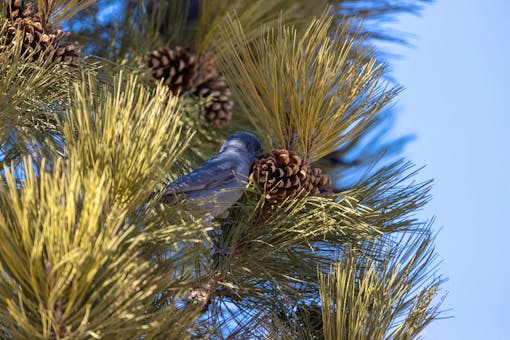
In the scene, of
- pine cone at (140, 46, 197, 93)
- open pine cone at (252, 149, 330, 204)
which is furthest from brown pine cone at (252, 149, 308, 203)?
pine cone at (140, 46, 197, 93)

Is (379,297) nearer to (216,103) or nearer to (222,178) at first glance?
(222,178)

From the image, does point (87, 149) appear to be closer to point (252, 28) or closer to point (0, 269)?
point (0, 269)

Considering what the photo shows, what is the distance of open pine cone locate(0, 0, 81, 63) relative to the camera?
1.29 m

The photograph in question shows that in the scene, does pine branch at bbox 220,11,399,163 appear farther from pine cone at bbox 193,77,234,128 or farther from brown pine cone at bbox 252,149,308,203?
pine cone at bbox 193,77,234,128

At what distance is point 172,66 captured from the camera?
1865mm

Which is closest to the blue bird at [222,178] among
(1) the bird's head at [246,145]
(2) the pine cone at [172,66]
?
(1) the bird's head at [246,145]

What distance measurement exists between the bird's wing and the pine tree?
5 centimetres

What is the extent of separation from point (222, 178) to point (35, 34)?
38 centimetres

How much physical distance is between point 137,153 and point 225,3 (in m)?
0.96

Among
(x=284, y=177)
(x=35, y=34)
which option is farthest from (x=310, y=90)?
(x=35, y=34)

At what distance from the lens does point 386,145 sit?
223 cm

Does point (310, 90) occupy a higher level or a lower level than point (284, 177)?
higher

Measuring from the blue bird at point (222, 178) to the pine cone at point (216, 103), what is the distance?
0.48 m

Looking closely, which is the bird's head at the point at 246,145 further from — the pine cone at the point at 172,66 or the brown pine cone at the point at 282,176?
the pine cone at the point at 172,66
